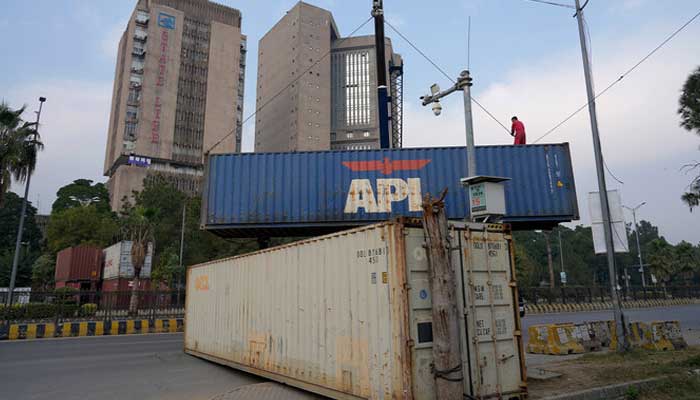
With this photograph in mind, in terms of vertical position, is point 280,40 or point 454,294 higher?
point 280,40

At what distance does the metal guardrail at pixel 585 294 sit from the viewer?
40.5 m

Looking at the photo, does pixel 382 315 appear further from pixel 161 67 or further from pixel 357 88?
pixel 357 88

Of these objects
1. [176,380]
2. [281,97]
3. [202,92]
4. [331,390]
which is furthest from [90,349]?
[281,97]

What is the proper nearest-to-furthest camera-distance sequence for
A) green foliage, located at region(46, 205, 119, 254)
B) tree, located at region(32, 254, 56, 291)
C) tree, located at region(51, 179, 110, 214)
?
1. tree, located at region(32, 254, 56, 291)
2. green foliage, located at region(46, 205, 119, 254)
3. tree, located at region(51, 179, 110, 214)

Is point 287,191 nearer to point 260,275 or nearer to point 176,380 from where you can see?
point 260,275

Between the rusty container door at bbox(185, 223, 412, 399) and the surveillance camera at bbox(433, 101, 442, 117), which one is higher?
the surveillance camera at bbox(433, 101, 442, 117)

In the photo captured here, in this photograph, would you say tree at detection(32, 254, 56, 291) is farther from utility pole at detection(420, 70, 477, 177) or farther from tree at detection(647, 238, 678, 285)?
tree at detection(647, 238, 678, 285)

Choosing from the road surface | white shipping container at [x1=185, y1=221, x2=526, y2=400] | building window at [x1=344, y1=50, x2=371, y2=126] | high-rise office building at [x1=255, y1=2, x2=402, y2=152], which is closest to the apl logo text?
white shipping container at [x1=185, y1=221, x2=526, y2=400]

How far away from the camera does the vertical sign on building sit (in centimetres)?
9394

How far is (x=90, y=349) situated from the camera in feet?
48.9

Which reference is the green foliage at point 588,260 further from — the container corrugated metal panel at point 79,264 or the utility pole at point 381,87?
the container corrugated metal panel at point 79,264

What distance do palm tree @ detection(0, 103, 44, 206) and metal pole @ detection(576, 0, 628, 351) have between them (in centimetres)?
2882

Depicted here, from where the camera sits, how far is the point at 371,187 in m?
14.5

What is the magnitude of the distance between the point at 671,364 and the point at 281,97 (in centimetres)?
12178
